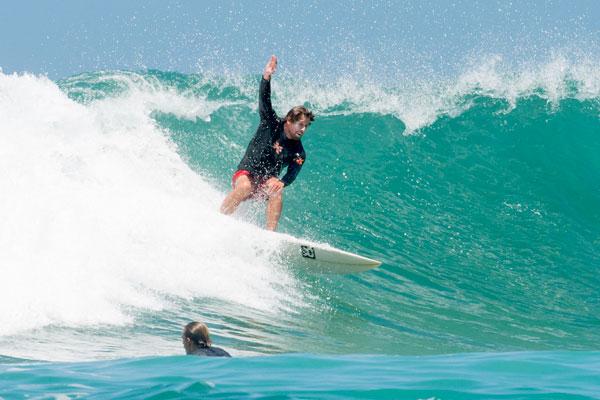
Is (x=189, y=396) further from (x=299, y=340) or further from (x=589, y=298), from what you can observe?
(x=589, y=298)

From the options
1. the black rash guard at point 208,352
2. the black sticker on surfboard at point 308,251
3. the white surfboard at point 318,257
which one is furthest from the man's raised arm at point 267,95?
the black rash guard at point 208,352

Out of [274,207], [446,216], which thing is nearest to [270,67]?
[274,207]

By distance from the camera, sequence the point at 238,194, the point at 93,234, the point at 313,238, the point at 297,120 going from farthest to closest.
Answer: the point at 313,238 → the point at 238,194 → the point at 297,120 → the point at 93,234

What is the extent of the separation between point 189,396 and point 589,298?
7.41 metres

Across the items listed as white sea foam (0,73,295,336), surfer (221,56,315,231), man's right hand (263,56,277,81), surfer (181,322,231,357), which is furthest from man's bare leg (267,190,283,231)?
surfer (181,322,231,357)

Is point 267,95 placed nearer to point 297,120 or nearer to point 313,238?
point 297,120

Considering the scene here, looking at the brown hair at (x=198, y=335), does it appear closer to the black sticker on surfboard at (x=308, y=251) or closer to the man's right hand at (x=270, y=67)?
the black sticker on surfboard at (x=308, y=251)

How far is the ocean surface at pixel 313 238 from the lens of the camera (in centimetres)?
458

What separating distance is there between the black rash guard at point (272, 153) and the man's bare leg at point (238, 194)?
14 cm

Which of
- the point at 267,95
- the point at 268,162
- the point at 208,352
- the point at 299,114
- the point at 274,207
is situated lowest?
the point at 208,352

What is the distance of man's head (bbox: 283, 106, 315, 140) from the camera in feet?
28.4

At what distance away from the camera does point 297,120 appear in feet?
28.5

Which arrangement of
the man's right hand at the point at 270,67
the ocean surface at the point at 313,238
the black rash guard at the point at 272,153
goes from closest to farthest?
the ocean surface at the point at 313,238
the man's right hand at the point at 270,67
the black rash guard at the point at 272,153

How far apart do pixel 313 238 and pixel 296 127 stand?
2.74m
